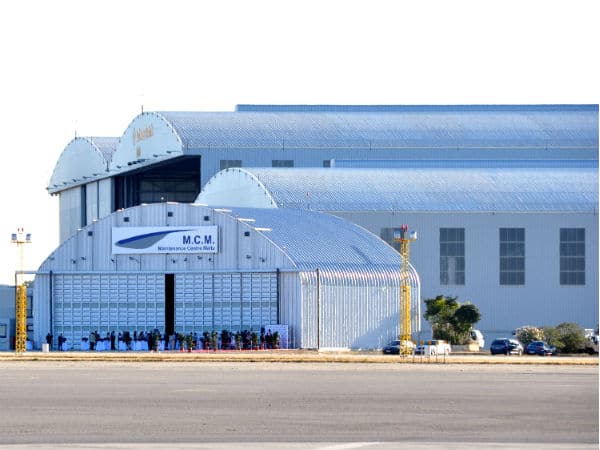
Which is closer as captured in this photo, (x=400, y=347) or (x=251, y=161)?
(x=400, y=347)

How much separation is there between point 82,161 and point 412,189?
46.4m

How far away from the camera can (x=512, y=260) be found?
10644 centimetres

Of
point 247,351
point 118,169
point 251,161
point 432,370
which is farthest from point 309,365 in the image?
point 118,169

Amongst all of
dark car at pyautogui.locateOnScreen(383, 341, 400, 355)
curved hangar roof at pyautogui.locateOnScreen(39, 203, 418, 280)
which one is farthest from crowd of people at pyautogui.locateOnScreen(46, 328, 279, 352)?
dark car at pyautogui.locateOnScreen(383, 341, 400, 355)

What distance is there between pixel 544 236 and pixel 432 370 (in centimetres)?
4348

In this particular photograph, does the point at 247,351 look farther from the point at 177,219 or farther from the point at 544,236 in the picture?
the point at 544,236

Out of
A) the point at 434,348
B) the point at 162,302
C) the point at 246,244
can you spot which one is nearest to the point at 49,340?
the point at 162,302

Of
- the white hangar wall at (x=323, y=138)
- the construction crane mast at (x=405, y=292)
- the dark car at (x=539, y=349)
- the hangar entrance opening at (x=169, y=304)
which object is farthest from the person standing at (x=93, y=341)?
the white hangar wall at (x=323, y=138)

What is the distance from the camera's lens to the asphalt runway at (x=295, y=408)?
32.7 metres

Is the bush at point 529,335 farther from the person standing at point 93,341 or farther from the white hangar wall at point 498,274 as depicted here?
the person standing at point 93,341

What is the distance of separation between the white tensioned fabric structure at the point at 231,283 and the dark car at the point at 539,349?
7.68m

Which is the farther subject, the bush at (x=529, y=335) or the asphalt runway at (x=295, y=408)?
the bush at (x=529, y=335)

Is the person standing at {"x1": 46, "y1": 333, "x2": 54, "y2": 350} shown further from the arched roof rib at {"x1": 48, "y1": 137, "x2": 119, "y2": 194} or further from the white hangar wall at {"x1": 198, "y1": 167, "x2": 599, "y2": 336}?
the arched roof rib at {"x1": 48, "y1": 137, "x2": 119, "y2": 194}

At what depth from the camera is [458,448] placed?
3033 centimetres
